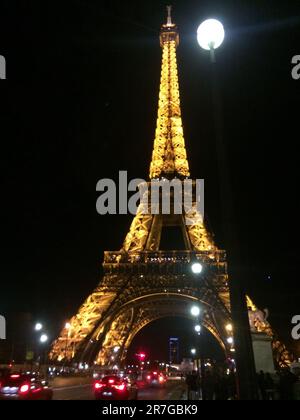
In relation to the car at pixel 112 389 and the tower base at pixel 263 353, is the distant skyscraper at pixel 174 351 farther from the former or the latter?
the car at pixel 112 389

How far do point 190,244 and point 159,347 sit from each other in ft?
294

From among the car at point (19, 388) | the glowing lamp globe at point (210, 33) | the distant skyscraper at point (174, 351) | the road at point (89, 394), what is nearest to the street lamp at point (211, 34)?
the glowing lamp globe at point (210, 33)

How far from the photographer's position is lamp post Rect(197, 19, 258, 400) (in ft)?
19.9

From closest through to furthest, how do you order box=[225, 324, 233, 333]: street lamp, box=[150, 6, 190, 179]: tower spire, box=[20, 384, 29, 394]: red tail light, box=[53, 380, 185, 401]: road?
box=[20, 384, 29, 394]: red tail light → box=[53, 380, 185, 401]: road → box=[225, 324, 233, 333]: street lamp → box=[150, 6, 190, 179]: tower spire

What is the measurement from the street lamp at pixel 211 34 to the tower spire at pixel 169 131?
48.2 meters

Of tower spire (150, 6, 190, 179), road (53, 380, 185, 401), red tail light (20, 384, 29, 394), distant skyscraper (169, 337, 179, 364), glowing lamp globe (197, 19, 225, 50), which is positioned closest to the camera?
glowing lamp globe (197, 19, 225, 50)

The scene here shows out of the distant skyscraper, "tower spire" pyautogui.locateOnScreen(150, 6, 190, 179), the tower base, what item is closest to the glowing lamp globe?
the tower base

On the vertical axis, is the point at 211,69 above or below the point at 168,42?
below

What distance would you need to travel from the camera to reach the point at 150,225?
53094 millimetres

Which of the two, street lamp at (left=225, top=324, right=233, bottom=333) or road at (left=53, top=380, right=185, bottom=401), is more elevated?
street lamp at (left=225, top=324, right=233, bottom=333)

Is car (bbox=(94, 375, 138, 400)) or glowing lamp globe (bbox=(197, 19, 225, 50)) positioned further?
car (bbox=(94, 375, 138, 400))

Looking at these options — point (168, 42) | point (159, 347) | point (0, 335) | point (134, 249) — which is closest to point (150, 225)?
point (134, 249)

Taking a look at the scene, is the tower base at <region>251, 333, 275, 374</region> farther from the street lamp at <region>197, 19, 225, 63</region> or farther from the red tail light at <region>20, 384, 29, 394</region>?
the street lamp at <region>197, 19, 225, 63</region>
